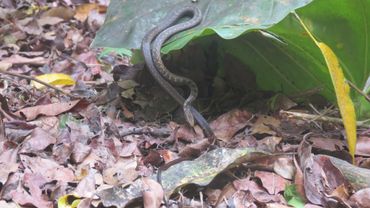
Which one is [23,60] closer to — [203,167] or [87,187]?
[87,187]

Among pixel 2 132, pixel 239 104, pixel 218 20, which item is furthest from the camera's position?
pixel 239 104

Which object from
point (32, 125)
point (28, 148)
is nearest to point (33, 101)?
point (32, 125)

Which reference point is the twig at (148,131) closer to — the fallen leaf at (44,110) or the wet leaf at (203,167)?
the fallen leaf at (44,110)

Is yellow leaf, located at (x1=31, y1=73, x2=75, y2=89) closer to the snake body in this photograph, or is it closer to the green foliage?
the green foliage

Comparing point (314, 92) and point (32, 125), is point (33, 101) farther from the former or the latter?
point (314, 92)

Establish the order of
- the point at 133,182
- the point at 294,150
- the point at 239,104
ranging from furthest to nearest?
the point at 239,104 → the point at 294,150 → the point at 133,182

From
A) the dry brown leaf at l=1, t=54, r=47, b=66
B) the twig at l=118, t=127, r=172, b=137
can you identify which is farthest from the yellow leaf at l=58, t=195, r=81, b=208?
the dry brown leaf at l=1, t=54, r=47, b=66
